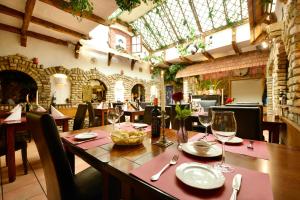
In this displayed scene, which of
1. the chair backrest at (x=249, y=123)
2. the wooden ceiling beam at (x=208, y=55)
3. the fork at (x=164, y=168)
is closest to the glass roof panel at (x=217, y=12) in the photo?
the wooden ceiling beam at (x=208, y=55)

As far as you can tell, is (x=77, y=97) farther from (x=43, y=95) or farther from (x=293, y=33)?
(x=293, y=33)

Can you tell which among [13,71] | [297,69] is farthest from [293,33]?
[13,71]

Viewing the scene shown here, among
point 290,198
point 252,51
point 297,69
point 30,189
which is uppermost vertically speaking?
point 252,51

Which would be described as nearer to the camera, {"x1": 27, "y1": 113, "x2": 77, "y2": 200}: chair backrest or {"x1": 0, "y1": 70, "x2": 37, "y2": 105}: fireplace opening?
{"x1": 27, "y1": 113, "x2": 77, "y2": 200}: chair backrest

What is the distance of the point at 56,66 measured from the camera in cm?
495

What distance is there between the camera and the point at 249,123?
1.57 metres

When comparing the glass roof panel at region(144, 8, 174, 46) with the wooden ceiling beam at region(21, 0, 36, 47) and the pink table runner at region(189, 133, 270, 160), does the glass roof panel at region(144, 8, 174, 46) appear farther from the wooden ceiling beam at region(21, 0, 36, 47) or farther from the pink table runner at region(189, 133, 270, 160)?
the pink table runner at region(189, 133, 270, 160)

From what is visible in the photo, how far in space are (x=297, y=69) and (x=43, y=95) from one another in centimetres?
553

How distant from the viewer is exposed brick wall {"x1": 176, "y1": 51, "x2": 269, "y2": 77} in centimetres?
555

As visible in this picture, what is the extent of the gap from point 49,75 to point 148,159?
508cm

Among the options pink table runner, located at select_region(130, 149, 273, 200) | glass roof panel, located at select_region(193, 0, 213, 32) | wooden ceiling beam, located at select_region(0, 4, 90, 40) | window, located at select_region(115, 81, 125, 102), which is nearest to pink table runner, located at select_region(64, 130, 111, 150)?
pink table runner, located at select_region(130, 149, 273, 200)

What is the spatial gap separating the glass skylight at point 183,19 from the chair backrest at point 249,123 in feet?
15.7

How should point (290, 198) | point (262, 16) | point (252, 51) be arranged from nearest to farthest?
point (290, 198) → point (262, 16) → point (252, 51)

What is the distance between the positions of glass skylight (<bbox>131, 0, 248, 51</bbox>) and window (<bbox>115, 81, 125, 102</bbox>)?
260 cm
